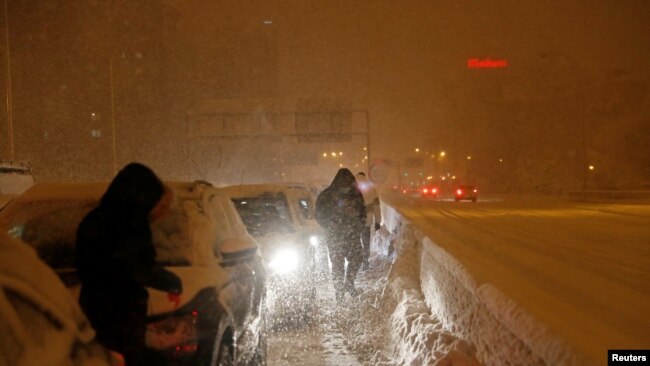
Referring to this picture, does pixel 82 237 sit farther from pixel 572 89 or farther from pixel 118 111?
pixel 572 89

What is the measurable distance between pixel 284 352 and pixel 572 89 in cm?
7846

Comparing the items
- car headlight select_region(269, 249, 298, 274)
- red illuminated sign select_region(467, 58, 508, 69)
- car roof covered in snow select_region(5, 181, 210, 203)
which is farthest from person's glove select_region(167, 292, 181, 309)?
red illuminated sign select_region(467, 58, 508, 69)

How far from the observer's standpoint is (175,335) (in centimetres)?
334

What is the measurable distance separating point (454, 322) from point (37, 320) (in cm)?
423

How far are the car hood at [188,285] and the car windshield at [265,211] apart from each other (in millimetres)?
4494

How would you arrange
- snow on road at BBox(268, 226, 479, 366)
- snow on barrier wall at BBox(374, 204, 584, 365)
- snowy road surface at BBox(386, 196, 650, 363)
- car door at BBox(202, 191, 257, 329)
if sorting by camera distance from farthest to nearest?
snow on road at BBox(268, 226, 479, 366) < car door at BBox(202, 191, 257, 329) < snowy road surface at BBox(386, 196, 650, 363) < snow on barrier wall at BBox(374, 204, 584, 365)

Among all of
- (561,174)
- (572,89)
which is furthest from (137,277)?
(572,89)

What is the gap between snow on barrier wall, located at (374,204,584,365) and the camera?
146 inches

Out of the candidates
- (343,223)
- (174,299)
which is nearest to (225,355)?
(174,299)

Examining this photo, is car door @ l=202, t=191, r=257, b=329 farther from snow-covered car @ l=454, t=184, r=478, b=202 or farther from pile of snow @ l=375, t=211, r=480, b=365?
snow-covered car @ l=454, t=184, r=478, b=202

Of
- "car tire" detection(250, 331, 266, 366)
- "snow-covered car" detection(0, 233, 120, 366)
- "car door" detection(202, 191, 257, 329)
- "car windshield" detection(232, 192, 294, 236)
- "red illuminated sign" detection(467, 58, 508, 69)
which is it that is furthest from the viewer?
"red illuminated sign" detection(467, 58, 508, 69)

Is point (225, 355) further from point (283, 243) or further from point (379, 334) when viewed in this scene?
point (283, 243)

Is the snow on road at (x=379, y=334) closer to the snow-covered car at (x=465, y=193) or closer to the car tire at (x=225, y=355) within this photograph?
the car tire at (x=225, y=355)

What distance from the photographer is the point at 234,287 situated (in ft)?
14.4
